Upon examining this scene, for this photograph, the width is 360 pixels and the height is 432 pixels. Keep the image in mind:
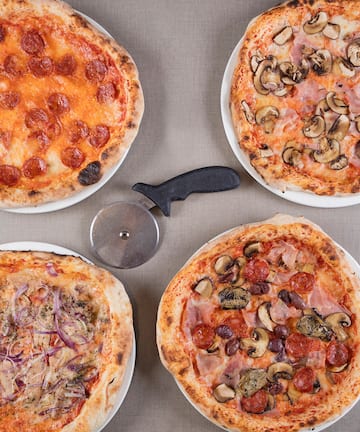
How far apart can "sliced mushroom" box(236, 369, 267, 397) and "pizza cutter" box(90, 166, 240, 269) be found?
80 cm

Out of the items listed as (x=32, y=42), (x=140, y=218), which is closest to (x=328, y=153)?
(x=140, y=218)

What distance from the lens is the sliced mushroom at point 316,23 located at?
3.83 m

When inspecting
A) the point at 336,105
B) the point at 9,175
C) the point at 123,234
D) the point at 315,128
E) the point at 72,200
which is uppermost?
the point at 336,105

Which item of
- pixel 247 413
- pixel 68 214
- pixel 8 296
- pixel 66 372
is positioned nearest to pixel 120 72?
pixel 68 214

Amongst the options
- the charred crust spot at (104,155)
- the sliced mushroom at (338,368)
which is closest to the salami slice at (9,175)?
the charred crust spot at (104,155)

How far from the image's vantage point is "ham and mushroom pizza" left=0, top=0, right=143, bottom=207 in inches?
148

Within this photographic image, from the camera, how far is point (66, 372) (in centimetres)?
363

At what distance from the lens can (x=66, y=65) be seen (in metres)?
3.80

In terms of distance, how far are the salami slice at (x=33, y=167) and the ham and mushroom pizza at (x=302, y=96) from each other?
3.26 ft

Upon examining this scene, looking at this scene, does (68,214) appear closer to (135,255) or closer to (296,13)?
(135,255)

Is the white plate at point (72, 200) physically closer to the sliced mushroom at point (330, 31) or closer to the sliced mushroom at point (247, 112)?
the sliced mushroom at point (247, 112)

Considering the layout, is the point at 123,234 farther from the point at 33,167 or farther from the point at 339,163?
the point at 339,163

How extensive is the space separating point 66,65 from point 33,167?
0.54 m

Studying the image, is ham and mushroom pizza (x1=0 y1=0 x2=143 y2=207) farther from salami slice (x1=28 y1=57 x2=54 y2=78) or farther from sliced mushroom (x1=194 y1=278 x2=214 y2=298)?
sliced mushroom (x1=194 y1=278 x2=214 y2=298)
